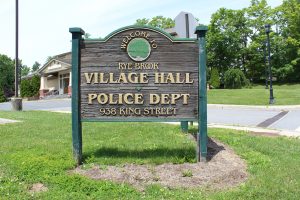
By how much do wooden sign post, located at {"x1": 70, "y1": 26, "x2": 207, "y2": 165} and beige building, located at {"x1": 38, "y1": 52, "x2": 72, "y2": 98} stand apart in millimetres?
41879

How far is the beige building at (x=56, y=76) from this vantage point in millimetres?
48609

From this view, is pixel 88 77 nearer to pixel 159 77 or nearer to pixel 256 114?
pixel 159 77

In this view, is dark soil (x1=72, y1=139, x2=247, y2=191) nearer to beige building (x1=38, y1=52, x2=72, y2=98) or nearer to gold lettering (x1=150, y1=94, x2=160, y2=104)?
gold lettering (x1=150, y1=94, x2=160, y2=104)

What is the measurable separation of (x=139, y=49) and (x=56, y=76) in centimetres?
4668

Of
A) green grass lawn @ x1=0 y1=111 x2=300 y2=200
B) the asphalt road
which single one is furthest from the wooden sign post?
the asphalt road

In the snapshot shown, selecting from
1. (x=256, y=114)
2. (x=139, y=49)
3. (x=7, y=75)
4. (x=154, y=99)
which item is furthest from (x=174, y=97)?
(x=7, y=75)

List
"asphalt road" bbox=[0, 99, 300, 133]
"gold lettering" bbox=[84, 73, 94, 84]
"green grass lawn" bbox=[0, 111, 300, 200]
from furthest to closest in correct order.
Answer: "asphalt road" bbox=[0, 99, 300, 133], "gold lettering" bbox=[84, 73, 94, 84], "green grass lawn" bbox=[0, 111, 300, 200]

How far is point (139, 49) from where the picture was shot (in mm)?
6582

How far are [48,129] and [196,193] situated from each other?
20.3 ft

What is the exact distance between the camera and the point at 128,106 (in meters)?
6.57

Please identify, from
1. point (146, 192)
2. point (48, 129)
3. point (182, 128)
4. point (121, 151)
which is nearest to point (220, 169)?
point (146, 192)

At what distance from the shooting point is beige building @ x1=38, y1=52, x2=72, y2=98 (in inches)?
1914

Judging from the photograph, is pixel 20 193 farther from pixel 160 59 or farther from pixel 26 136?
pixel 26 136

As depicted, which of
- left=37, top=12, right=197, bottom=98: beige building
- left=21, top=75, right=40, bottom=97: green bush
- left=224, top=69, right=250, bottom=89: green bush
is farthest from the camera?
left=21, top=75, right=40, bottom=97: green bush
